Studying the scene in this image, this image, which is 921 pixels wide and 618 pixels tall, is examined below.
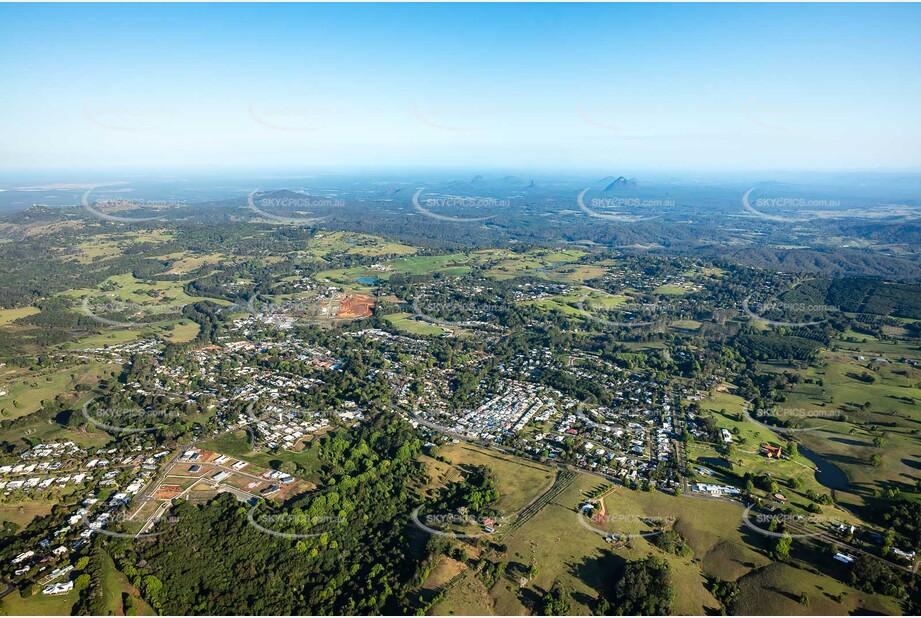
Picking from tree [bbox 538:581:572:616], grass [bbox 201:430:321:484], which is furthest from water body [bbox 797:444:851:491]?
grass [bbox 201:430:321:484]

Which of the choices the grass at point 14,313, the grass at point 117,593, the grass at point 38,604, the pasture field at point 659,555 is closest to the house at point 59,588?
the grass at point 38,604

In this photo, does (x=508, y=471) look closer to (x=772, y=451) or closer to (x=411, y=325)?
(x=772, y=451)

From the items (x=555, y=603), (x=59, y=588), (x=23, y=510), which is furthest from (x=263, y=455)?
(x=555, y=603)

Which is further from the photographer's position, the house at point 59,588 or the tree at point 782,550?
the tree at point 782,550

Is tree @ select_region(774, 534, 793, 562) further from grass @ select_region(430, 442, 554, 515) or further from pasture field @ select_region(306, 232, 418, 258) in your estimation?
pasture field @ select_region(306, 232, 418, 258)

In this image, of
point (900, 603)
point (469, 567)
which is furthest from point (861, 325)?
point (469, 567)

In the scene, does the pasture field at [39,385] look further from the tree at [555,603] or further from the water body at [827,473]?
the water body at [827,473]
